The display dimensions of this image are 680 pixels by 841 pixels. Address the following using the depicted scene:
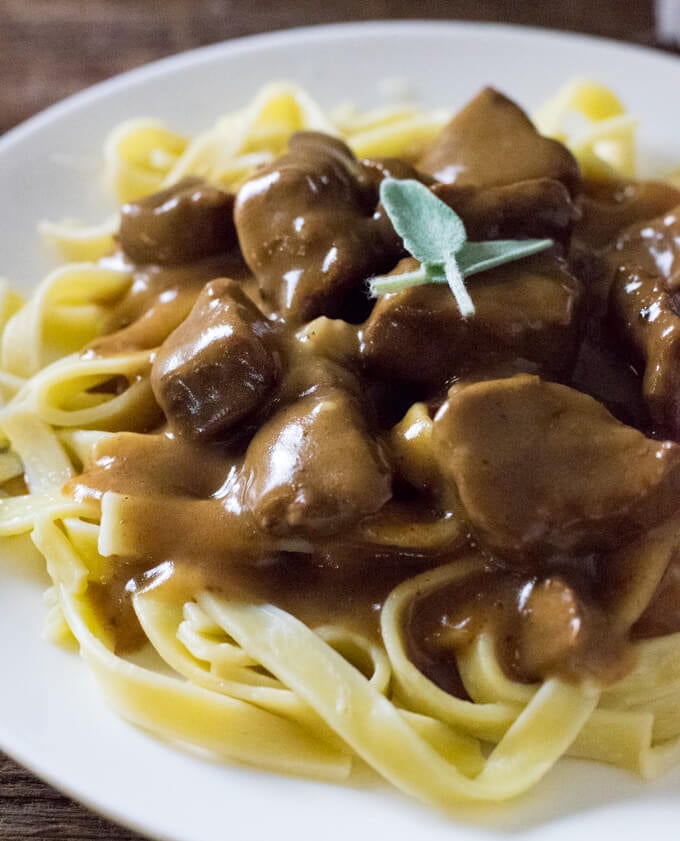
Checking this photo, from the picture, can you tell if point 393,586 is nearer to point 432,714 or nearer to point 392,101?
point 432,714

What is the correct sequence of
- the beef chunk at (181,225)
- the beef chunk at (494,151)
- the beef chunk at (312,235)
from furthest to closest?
the beef chunk at (181,225) < the beef chunk at (494,151) < the beef chunk at (312,235)

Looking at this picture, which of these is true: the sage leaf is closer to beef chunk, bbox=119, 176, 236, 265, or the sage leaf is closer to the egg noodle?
the egg noodle

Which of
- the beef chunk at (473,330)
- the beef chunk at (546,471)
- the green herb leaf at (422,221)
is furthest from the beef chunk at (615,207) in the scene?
the beef chunk at (546,471)

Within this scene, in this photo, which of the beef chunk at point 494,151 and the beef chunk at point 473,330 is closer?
the beef chunk at point 473,330

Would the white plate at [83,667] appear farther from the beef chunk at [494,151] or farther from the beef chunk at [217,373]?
the beef chunk at [494,151]

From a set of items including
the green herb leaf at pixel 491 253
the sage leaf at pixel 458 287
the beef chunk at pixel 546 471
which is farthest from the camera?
the green herb leaf at pixel 491 253

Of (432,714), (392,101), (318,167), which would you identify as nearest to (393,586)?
(432,714)
